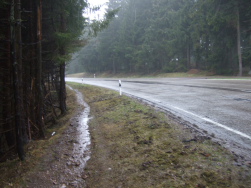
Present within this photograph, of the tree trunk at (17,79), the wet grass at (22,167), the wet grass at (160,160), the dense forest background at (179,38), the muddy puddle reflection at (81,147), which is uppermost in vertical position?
the dense forest background at (179,38)

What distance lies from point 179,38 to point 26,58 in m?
33.3

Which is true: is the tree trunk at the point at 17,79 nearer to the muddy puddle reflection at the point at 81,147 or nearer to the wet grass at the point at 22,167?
the wet grass at the point at 22,167

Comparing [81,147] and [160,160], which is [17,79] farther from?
[160,160]

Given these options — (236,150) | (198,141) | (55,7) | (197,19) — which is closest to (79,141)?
(198,141)

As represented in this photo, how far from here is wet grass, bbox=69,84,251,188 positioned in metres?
3.51

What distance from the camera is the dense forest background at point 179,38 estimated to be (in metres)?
29.0

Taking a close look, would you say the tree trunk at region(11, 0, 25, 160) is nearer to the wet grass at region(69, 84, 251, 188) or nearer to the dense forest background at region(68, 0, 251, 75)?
the wet grass at region(69, 84, 251, 188)

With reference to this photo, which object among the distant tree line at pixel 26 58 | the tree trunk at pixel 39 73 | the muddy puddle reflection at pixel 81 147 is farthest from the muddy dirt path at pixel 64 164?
the tree trunk at pixel 39 73

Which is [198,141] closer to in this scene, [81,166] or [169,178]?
[169,178]

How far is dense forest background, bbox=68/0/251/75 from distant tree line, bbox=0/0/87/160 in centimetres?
1443

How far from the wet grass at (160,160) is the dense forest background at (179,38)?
64.7 ft

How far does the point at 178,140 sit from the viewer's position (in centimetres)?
505

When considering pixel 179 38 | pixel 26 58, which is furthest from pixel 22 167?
pixel 179 38

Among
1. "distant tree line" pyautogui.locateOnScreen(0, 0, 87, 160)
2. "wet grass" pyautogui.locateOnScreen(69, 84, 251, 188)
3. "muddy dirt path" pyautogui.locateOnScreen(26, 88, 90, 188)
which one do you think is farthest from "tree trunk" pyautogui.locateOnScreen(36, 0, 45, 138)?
"wet grass" pyautogui.locateOnScreen(69, 84, 251, 188)
